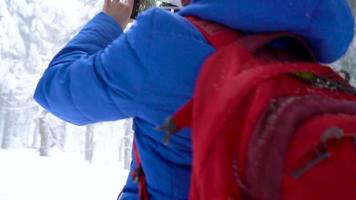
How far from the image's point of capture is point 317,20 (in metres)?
1.07

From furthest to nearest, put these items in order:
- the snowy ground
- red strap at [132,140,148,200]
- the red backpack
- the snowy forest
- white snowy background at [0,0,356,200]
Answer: the snowy forest → white snowy background at [0,0,356,200] → the snowy ground → red strap at [132,140,148,200] → the red backpack

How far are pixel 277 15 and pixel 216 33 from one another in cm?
15

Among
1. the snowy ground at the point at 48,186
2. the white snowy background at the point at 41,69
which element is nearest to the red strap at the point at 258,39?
the snowy ground at the point at 48,186

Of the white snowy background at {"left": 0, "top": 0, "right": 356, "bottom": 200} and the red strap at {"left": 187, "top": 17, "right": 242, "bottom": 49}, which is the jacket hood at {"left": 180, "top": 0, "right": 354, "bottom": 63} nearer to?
the red strap at {"left": 187, "top": 17, "right": 242, "bottom": 49}

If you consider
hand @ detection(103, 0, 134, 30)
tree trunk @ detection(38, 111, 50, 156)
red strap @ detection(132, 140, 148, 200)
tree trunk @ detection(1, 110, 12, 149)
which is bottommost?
tree trunk @ detection(1, 110, 12, 149)

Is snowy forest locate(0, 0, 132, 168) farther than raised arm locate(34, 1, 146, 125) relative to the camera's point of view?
Yes

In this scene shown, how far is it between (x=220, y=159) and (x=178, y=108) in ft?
0.75

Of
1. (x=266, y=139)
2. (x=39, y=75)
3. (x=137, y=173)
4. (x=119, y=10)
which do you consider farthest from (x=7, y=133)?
(x=266, y=139)

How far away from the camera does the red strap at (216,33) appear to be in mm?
1050

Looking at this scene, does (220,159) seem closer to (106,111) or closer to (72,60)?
(106,111)

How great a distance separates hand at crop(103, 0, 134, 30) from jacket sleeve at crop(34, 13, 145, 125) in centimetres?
4

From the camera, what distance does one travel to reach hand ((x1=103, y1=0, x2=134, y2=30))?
133 centimetres

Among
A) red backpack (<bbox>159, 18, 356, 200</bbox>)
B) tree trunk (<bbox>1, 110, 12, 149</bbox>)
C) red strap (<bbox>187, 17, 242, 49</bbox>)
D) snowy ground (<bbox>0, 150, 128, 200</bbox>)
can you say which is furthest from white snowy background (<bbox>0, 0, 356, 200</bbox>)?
red backpack (<bbox>159, 18, 356, 200</bbox>)

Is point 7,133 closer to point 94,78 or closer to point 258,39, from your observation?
point 94,78
